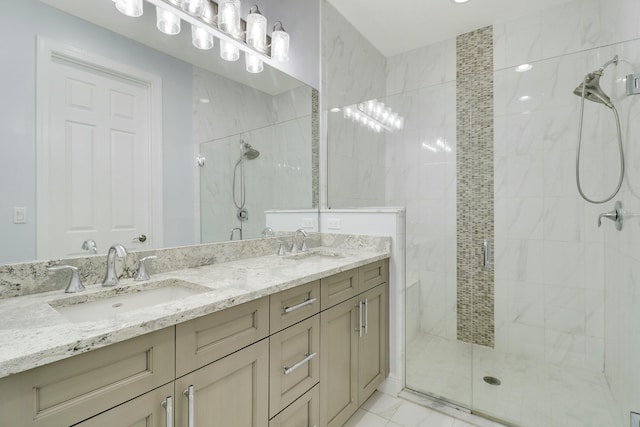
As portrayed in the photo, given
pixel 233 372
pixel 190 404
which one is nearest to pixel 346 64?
pixel 233 372

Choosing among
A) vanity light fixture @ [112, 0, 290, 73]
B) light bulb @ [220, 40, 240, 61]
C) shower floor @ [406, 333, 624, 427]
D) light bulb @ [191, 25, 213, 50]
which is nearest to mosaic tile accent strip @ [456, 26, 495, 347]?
shower floor @ [406, 333, 624, 427]

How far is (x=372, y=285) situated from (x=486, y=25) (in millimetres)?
2435

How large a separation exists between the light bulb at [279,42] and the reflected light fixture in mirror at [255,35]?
0.08 meters

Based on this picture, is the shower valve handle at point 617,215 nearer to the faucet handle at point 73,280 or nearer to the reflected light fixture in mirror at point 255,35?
the reflected light fixture in mirror at point 255,35

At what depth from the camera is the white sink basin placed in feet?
3.13

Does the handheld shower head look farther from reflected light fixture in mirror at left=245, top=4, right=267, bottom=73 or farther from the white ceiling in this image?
reflected light fixture in mirror at left=245, top=4, right=267, bottom=73

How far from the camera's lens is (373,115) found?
2605 mm

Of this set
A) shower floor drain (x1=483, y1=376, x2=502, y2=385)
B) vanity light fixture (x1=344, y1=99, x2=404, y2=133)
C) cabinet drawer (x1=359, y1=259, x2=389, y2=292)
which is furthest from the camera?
vanity light fixture (x1=344, y1=99, x2=404, y2=133)

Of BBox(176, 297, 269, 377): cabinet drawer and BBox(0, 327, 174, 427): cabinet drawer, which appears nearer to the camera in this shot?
BBox(0, 327, 174, 427): cabinet drawer

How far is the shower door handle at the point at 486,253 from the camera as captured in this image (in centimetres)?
200

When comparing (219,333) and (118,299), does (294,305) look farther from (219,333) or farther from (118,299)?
(118,299)

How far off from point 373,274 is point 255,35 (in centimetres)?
160

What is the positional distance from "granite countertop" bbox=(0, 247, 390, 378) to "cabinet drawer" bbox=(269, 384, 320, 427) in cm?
49

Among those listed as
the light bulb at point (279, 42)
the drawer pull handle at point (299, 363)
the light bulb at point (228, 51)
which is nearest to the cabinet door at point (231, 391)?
the drawer pull handle at point (299, 363)
